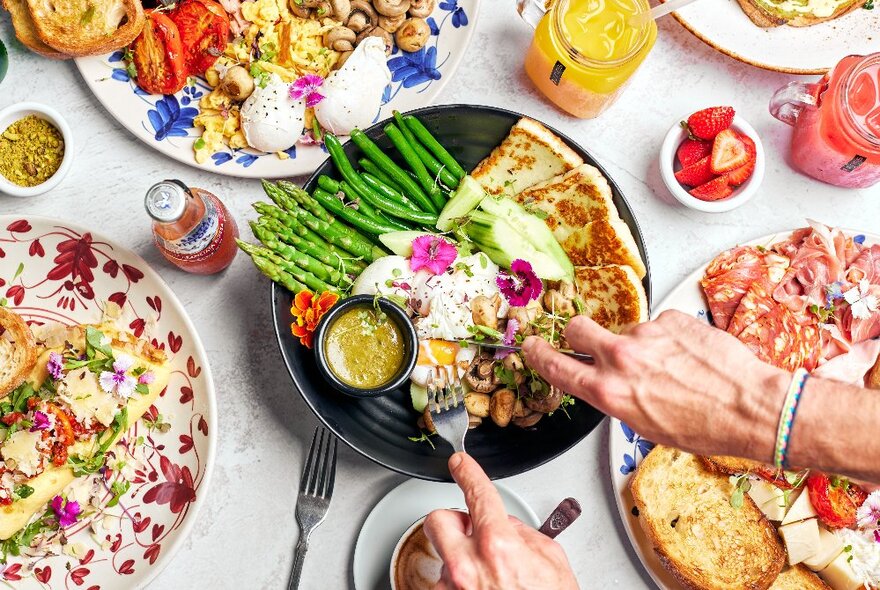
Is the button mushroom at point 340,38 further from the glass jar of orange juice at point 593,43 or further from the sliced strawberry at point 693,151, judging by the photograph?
the sliced strawberry at point 693,151

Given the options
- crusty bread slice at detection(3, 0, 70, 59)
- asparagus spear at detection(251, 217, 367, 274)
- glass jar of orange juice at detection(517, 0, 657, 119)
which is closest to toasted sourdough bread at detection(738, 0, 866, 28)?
glass jar of orange juice at detection(517, 0, 657, 119)

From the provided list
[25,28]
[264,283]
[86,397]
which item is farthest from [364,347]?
[25,28]

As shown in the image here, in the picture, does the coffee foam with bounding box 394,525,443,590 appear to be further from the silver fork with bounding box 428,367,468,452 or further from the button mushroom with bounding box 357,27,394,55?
the button mushroom with bounding box 357,27,394,55

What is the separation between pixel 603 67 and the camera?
237 centimetres

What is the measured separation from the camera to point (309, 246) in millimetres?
2316

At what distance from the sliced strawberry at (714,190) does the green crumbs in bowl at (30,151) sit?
2183 millimetres

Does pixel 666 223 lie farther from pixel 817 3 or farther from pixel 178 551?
pixel 178 551

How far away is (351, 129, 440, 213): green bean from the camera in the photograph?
7.72 ft

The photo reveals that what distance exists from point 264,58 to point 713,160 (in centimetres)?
156

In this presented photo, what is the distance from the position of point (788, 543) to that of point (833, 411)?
127cm

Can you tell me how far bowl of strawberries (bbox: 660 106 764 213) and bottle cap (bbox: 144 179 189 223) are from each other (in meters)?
1.59

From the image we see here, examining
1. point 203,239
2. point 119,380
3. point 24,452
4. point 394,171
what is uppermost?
point 394,171

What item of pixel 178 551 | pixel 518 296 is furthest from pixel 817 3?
pixel 178 551

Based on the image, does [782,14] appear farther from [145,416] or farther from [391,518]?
[145,416]
